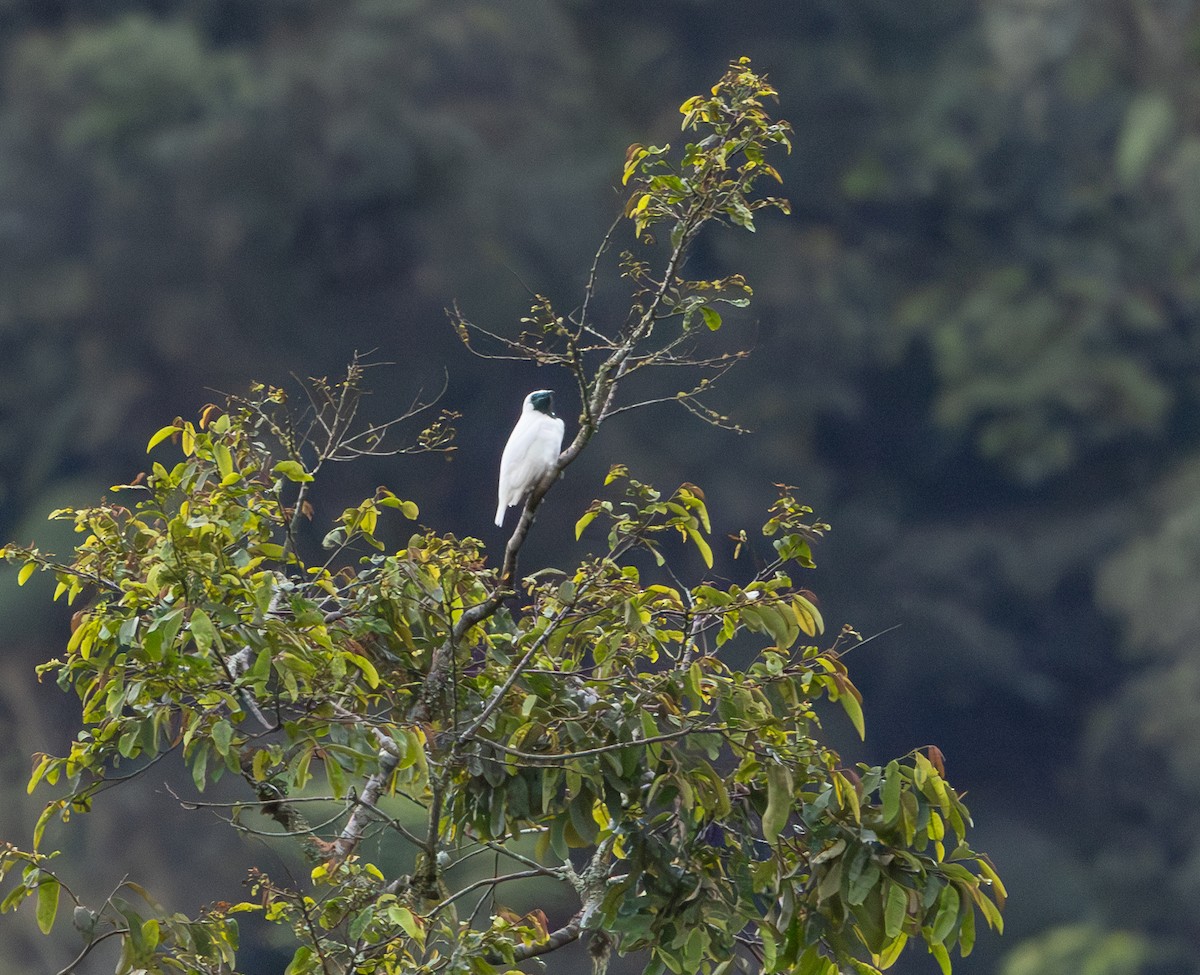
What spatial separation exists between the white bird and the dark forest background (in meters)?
6.20

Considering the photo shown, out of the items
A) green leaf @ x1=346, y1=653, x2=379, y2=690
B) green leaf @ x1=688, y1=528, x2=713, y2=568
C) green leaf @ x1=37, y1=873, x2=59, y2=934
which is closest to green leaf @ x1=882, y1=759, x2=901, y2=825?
green leaf @ x1=688, y1=528, x2=713, y2=568

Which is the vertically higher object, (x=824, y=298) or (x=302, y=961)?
(x=824, y=298)

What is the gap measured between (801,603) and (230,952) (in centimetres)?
75

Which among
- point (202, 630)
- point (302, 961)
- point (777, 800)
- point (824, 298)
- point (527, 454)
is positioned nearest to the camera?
point (202, 630)

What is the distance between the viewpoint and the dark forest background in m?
10.5

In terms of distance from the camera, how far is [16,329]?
1072cm

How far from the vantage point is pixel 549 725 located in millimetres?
2133

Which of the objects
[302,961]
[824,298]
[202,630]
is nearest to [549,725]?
[302,961]

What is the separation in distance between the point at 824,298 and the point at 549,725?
Answer: 380 inches

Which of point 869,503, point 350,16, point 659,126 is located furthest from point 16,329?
point 869,503

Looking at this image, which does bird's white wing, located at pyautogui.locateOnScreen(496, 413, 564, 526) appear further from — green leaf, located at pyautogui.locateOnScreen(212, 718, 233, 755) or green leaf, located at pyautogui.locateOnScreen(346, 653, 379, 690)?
green leaf, located at pyautogui.locateOnScreen(212, 718, 233, 755)

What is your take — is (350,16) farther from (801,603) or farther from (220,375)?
(801,603)

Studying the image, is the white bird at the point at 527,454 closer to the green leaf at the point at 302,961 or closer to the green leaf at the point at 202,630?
the green leaf at the point at 302,961

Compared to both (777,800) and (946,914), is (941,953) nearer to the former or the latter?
(946,914)
